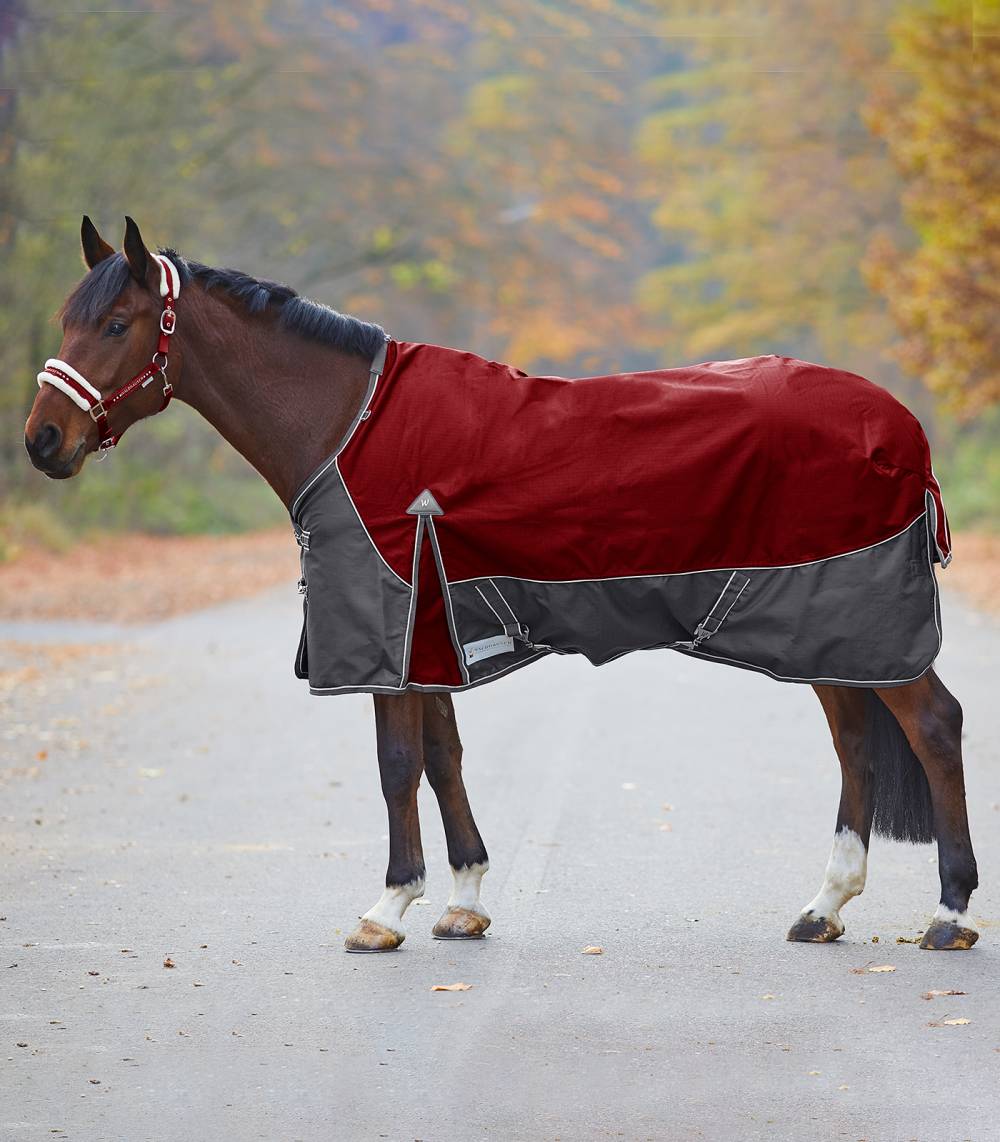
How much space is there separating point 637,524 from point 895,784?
1270 millimetres

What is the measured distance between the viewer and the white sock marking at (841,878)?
5.88 metres

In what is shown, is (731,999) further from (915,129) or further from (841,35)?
(841,35)

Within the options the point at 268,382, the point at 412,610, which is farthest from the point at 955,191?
the point at 412,610

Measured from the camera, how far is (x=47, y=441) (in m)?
5.77

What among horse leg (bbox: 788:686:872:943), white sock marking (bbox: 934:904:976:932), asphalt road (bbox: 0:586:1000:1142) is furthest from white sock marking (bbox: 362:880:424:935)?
white sock marking (bbox: 934:904:976:932)

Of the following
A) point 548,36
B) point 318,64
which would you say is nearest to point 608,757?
point 318,64

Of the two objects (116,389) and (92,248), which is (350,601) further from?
(92,248)

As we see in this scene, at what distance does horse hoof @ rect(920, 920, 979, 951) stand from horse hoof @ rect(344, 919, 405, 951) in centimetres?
173

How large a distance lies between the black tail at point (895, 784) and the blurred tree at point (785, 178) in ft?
101

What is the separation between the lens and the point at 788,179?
3991cm

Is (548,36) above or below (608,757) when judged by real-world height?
above

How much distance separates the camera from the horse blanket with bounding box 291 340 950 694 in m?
5.71

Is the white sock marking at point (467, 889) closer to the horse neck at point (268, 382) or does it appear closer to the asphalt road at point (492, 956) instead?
the asphalt road at point (492, 956)

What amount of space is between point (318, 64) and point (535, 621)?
3073 cm
